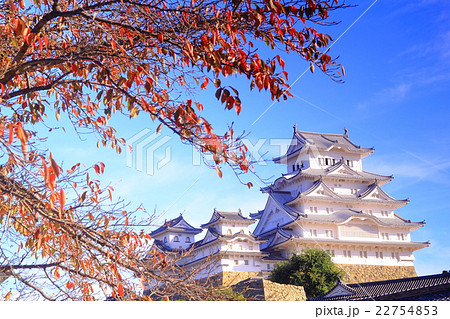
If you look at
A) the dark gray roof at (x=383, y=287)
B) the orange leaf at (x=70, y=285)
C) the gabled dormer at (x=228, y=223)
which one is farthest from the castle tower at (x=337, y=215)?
the orange leaf at (x=70, y=285)

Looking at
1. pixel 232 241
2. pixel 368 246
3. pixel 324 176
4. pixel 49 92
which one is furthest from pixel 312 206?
pixel 49 92

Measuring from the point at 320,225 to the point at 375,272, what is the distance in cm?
451

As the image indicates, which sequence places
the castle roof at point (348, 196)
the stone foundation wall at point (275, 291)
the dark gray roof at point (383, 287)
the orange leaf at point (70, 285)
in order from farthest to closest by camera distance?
the castle roof at point (348, 196) → the dark gray roof at point (383, 287) → the stone foundation wall at point (275, 291) → the orange leaf at point (70, 285)

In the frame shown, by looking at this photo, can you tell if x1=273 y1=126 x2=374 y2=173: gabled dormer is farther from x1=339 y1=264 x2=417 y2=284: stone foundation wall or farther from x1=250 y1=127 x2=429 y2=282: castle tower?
x1=339 y1=264 x2=417 y2=284: stone foundation wall

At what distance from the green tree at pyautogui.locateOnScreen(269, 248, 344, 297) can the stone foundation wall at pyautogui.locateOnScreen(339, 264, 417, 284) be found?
4123mm

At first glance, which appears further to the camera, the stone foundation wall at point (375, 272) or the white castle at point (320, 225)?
the stone foundation wall at point (375, 272)

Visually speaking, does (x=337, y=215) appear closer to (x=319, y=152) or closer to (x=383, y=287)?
(x=319, y=152)

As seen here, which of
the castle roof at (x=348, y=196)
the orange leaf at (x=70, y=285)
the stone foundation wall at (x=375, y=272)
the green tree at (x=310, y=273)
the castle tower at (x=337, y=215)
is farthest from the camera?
the castle roof at (x=348, y=196)

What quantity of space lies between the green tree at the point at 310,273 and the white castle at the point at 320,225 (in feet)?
8.38

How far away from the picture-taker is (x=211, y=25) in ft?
13.3

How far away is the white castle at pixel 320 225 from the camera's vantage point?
87.6 ft

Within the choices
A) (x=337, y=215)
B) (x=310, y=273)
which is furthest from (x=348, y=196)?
(x=310, y=273)

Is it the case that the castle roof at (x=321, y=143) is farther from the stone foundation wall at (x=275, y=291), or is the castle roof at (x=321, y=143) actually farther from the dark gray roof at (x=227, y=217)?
the stone foundation wall at (x=275, y=291)

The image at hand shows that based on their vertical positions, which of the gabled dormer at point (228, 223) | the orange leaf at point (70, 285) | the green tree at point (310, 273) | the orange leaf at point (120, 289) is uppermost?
the gabled dormer at point (228, 223)
